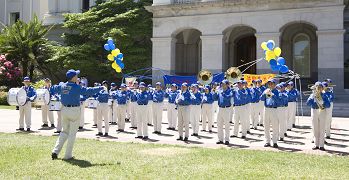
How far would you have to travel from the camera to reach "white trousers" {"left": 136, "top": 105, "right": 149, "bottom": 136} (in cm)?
1438

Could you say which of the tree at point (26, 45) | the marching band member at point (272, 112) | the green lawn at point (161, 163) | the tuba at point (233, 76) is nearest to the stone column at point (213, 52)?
the tuba at point (233, 76)

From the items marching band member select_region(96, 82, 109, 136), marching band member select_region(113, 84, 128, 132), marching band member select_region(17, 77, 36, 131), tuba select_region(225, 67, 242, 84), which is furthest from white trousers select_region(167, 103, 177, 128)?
marching band member select_region(17, 77, 36, 131)

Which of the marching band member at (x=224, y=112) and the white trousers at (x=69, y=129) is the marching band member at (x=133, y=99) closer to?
the marching band member at (x=224, y=112)

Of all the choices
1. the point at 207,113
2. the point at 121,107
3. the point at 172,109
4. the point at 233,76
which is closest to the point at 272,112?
the point at 233,76

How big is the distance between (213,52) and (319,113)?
17.4 metres

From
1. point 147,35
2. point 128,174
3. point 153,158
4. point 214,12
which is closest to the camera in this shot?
point 128,174

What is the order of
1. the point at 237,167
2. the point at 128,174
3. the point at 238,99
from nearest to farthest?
the point at 128,174 → the point at 237,167 → the point at 238,99

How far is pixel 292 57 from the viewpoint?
31.6 metres

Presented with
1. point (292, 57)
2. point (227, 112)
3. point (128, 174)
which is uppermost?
point (292, 57)

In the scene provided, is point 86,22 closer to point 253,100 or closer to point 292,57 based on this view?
point 292,57

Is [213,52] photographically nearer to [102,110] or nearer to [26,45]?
[102,110]

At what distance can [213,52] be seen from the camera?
29.2m

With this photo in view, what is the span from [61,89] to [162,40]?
2109 cm

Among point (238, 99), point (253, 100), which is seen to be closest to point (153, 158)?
point (238, 99)
